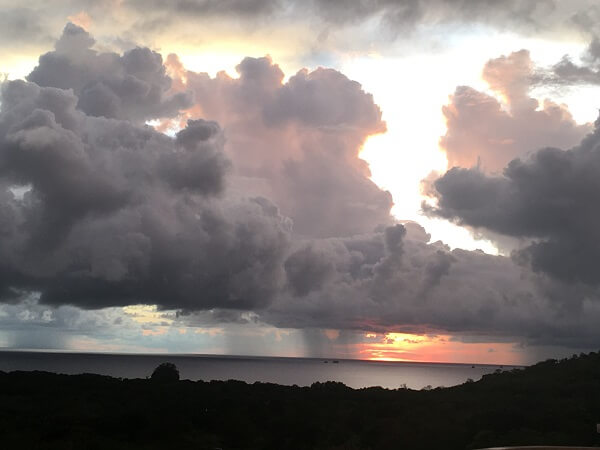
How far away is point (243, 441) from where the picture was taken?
214 ft

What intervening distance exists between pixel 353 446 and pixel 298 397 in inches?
1125

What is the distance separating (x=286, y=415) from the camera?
74.1 meters

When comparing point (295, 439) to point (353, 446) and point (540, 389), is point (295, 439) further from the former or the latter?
point (540, 389)

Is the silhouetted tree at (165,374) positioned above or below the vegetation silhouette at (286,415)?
above

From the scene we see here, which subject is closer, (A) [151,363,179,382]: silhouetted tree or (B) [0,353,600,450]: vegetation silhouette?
(B) [0,353,600,450]: vegetation silhouette

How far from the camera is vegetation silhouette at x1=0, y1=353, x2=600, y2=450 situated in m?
61.8

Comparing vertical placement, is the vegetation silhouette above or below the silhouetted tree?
below

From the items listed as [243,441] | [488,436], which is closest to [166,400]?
[243,441]

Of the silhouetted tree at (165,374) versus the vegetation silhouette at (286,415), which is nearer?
the vegetation silhouette at (286,415)

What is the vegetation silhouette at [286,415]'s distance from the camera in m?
61.8

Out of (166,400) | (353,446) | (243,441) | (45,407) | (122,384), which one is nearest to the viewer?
(353,446)

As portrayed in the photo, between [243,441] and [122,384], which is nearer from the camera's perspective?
[243,441]

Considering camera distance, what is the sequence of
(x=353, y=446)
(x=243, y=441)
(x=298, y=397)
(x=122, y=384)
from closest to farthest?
(x=353, y=446), (x=243, y=441), (x=298, y=397), (x=122, y=384)

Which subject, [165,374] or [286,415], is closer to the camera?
[286,415]
